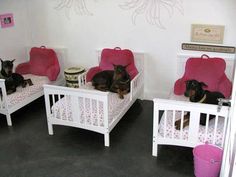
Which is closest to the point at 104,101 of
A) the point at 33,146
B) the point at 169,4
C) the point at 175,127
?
the point at 175,127

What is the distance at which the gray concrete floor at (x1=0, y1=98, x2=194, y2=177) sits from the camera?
2758 mm

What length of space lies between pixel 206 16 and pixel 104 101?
70.8 inches

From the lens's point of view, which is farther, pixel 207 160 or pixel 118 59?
pixel 118 59

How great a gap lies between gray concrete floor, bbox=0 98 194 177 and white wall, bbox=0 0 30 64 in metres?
1.25

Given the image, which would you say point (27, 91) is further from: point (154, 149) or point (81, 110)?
point (154, 149)

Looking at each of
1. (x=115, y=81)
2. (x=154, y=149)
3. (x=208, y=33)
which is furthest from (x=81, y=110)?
(x=208, y=33)

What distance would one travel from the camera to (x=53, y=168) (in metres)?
2.81

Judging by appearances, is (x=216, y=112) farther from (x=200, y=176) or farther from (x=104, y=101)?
(x=104, y=101)

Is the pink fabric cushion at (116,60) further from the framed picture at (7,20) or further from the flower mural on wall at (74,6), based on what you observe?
the framed picture at (7,20)

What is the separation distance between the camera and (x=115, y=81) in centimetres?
365

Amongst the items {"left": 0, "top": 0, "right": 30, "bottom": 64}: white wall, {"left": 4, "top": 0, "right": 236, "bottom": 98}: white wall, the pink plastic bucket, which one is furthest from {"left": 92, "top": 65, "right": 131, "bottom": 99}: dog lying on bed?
{"left": 0, "top": 0, "right": 30, "bottom": 64}: white wall

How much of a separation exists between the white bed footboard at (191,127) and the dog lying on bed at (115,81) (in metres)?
0.87

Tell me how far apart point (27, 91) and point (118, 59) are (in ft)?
4.34

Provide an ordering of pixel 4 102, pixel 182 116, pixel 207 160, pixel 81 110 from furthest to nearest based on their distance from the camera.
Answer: pixel 4 102, pixel 81 110, pixel 182 116, pixel 207 160
